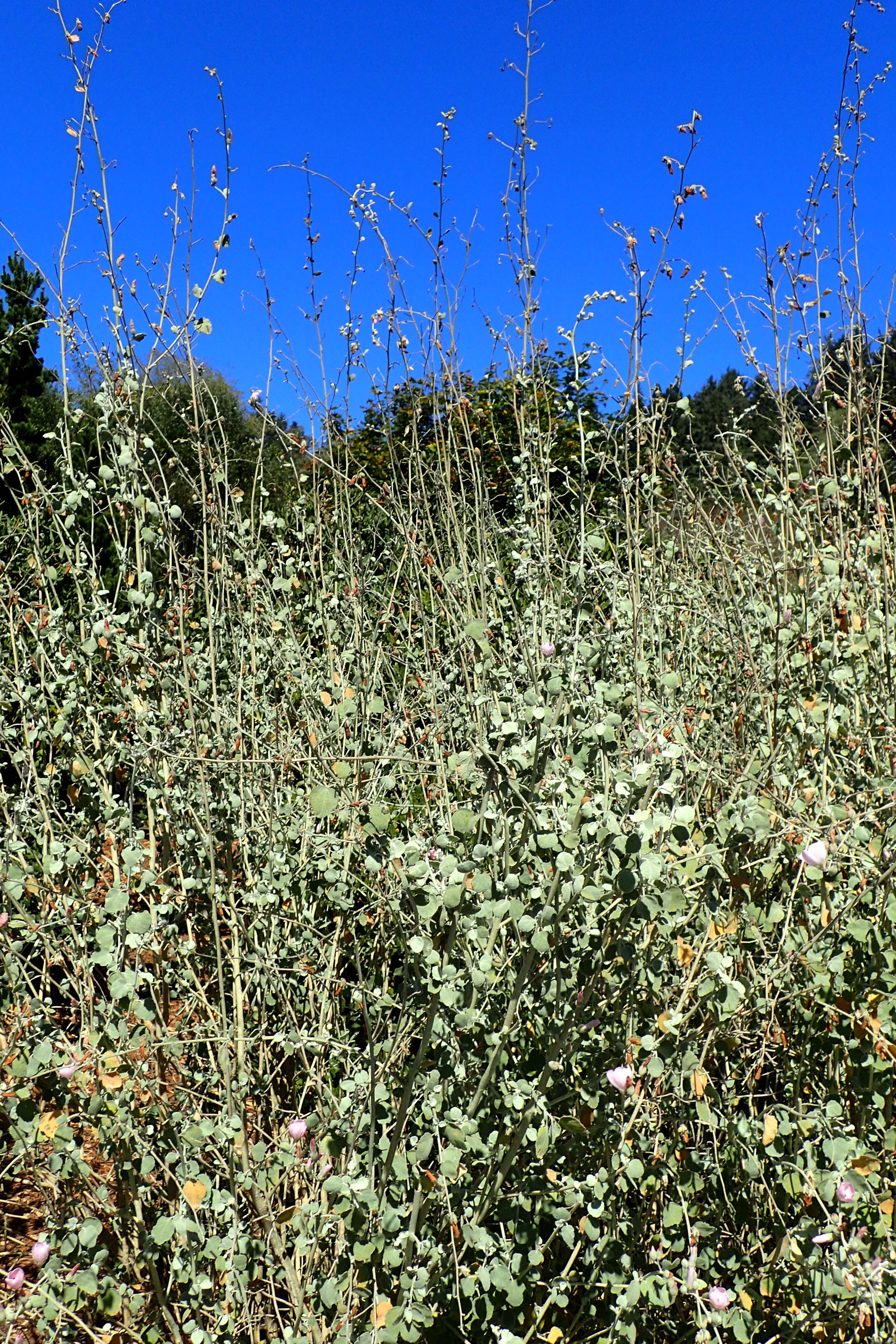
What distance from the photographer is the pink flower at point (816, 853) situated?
123cm

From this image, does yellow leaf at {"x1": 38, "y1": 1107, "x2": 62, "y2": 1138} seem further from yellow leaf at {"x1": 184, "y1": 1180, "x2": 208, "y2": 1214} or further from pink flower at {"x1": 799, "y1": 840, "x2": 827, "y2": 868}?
pink flower at {"x1": 799, "y1": 840, "x2": 827, "y2": 868}

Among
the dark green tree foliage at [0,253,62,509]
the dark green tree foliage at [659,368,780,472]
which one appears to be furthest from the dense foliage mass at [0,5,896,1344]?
the dark green tree foliage at [0,253,62,509]

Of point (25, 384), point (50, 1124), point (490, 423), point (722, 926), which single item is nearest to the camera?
point (50, 1124)

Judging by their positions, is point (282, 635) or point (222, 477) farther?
point (282, 635)

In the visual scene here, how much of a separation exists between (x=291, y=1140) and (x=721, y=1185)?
73 centimetres

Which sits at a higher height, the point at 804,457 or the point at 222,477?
the point at 804,457

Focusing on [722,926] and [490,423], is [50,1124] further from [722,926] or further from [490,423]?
[490,423]

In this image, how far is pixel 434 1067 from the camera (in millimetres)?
1560

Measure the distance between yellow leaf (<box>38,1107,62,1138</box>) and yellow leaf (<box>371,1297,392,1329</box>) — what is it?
52 centimetres

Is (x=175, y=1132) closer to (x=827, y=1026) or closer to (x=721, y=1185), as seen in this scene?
(x=721, y=1185)

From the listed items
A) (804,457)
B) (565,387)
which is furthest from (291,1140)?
(565,387)

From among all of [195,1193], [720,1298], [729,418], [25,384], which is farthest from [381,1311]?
[25,384]

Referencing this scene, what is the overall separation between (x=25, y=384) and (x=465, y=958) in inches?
299

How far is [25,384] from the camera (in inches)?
300
